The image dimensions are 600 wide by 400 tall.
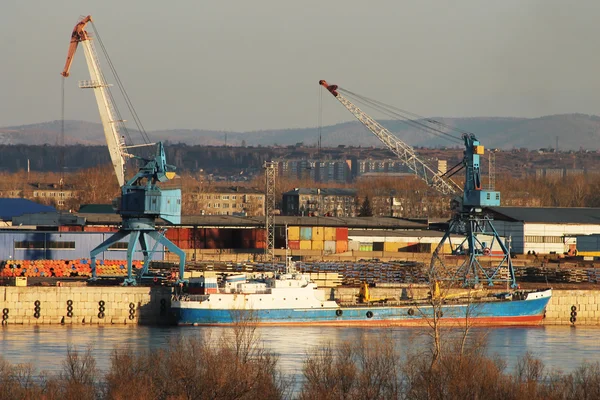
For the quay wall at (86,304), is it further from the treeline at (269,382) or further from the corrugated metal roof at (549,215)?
the corrugated metal roof at (549,215)

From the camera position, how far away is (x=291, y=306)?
261ft

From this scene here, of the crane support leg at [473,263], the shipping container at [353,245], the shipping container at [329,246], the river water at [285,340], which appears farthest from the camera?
the shipping container at [353,245]

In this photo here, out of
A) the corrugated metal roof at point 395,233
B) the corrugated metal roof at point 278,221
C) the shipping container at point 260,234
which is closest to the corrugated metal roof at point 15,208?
the corrugated metal roof at point 278,221

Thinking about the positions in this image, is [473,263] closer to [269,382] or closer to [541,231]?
[541,231]

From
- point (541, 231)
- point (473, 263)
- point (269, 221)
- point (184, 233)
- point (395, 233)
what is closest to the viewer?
point (473, 263)

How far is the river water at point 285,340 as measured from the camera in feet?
204

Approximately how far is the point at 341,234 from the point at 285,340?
163 ft

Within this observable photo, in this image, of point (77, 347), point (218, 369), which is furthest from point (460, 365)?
point (77, 347)

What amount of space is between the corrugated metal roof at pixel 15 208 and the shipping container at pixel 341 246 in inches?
1061

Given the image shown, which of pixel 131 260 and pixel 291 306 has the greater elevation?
pixel 131 260

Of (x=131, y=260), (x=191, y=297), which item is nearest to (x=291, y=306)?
(x=191, y=297)

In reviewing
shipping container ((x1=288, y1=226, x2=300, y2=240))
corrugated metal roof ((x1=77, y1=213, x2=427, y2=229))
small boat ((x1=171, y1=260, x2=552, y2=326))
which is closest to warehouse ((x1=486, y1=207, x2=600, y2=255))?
corrugated metal roof ((x1=77, y1=213, x2=427, y2=229))

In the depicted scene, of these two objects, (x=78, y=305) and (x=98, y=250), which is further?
(x=98, y=250)

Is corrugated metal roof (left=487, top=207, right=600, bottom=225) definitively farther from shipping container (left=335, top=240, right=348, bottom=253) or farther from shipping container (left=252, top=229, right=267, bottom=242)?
shipping container (left=252, top=229, right=267, bottom=242)
